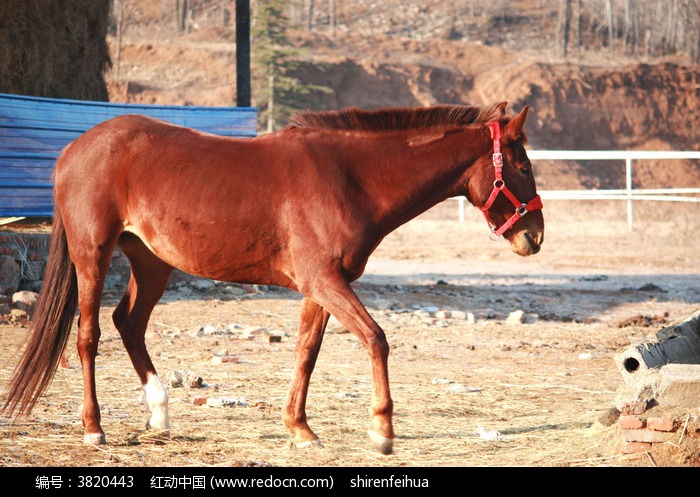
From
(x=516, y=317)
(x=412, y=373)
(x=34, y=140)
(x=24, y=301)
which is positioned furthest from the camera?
(x=516, y=317)

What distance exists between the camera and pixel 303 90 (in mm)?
36438

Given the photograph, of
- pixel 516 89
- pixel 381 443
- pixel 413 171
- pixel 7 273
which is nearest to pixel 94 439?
pixel 381 443

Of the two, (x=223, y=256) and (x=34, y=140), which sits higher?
(x=223, y=256)

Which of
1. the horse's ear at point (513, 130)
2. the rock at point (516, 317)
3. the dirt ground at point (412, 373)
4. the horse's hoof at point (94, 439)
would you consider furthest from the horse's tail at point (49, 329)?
the rock at point (516, 317)

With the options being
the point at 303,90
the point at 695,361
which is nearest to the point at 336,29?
the point at 303,90

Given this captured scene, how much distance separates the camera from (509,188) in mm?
5176

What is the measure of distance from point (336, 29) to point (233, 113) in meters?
40.4

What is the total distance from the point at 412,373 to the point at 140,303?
2820mm

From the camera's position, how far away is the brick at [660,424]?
15.3 ft

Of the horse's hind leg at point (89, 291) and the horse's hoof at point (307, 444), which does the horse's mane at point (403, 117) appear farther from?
the horse's hoof at point (307, 444)

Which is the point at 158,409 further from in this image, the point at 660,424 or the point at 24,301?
the point at 24,301

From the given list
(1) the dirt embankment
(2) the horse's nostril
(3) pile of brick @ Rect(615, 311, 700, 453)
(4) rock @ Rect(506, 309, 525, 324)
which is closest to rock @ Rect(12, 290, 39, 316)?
(4) rock @ Rect(506, 309, 525, 324)

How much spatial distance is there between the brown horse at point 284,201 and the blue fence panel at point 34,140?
4928 mm

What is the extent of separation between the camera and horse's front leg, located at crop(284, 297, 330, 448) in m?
5.20
